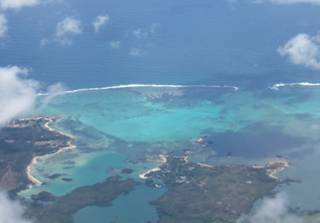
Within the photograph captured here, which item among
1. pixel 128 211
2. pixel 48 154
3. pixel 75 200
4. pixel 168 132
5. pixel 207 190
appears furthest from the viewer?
pixel 168 132

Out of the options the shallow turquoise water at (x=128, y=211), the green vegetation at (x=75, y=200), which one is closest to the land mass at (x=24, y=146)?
the green vegetation at (x=75, y=200)

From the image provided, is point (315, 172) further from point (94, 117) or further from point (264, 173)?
point (94, 117)

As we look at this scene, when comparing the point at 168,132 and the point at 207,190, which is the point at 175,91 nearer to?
the point at 168,132

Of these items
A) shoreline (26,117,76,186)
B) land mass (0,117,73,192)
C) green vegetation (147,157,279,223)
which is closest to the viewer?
green vegetation (147,157,279,223)

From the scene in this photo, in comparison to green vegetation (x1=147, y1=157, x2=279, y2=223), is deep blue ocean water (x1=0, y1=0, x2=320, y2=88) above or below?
above

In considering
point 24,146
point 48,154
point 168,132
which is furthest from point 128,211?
point 168,132

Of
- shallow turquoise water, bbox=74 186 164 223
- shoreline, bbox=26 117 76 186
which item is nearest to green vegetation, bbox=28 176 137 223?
shallow turquoise water, bbox=74 186 164 223

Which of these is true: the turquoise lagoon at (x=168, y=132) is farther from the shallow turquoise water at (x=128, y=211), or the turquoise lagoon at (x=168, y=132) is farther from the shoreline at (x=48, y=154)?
the shoreline at (x=48, y=154)

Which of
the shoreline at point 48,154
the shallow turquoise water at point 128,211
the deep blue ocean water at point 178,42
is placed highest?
the deep blue ocean water at point 178,42

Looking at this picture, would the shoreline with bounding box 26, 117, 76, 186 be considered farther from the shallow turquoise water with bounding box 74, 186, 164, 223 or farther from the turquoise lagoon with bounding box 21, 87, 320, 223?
the shallow turquoise water with bounding box 74, 186, 164, 223
